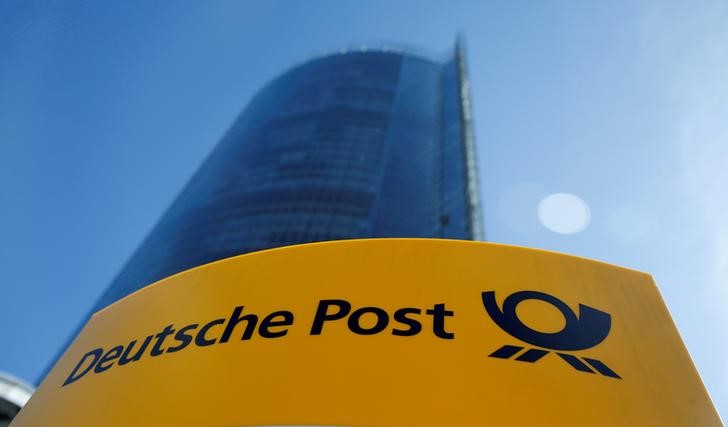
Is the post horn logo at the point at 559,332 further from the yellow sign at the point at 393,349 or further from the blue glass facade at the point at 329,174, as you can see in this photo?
the blue glass facade at the point at 329,174

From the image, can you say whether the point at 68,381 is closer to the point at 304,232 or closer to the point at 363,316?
Answer: the point at 363,316

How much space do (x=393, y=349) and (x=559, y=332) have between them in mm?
1255

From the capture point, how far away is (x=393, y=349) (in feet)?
11.6

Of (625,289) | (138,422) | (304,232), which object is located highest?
(304,232)

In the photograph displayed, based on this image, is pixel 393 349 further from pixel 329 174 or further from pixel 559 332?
pixel 329 174

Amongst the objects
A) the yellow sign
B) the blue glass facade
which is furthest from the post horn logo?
the blue glass facade

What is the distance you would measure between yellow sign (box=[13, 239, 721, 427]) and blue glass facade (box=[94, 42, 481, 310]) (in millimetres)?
35932

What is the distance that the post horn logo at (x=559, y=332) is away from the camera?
3500mm

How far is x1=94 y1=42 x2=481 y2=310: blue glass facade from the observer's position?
4438 centimetres

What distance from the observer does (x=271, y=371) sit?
140 inches

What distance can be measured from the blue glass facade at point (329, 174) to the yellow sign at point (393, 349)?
3593 centimetres

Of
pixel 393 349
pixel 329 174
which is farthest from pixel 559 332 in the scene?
pixel 329 174

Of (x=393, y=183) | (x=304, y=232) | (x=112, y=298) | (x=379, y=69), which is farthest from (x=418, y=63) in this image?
(x=112, y=298)

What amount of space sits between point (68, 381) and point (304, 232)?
39.0 meters
